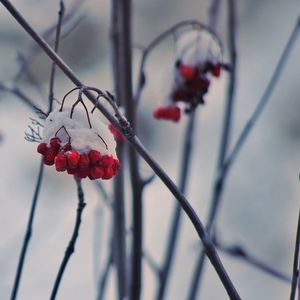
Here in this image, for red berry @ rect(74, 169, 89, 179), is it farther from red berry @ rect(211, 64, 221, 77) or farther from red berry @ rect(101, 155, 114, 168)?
red berry @ rect(211, 64, 221, 77)

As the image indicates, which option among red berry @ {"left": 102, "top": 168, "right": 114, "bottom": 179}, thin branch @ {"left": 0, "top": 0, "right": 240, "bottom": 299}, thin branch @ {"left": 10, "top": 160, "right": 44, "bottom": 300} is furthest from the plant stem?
thin branch @ {"left": 0, "top": 0, "right": 240, "bottom": 299}

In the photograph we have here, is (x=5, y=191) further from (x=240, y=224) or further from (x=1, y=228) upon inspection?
(x=240, y=224)

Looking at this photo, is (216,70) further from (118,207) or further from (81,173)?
(81,173)

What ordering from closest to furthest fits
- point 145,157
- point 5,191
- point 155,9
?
point 145,157, point 5,191, point 155,9

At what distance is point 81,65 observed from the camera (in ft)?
21.7

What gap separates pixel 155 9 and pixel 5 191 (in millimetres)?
2641

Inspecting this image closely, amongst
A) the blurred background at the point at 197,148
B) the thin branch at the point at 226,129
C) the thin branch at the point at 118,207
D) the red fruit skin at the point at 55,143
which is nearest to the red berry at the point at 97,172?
the red fruit skin at the point at 55,143

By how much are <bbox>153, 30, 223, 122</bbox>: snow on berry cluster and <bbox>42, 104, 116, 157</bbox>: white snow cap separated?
0.74 meters

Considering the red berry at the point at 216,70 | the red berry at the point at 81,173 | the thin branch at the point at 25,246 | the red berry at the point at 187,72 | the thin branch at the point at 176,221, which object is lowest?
the thin branch at the point at 25,246

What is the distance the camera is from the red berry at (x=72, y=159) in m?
1.63

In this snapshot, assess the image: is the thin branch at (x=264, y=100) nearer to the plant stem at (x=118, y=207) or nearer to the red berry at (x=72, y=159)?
the plant stem at (x=118, y=207)

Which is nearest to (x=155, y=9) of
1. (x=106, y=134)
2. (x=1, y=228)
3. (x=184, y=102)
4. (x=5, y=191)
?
(x=5, y=191)

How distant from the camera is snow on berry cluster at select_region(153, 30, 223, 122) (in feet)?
8.01

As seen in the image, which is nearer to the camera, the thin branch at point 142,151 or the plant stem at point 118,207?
Result: the thin branch at point 142,151
